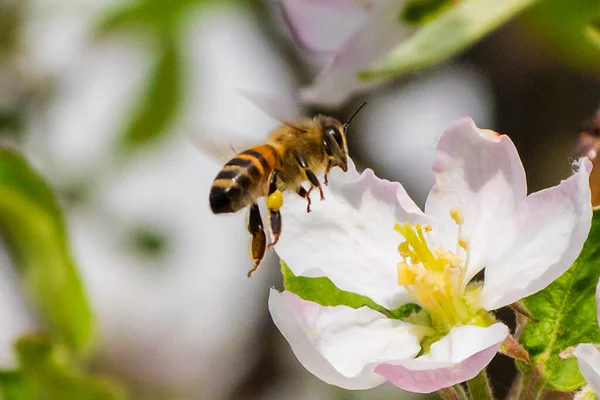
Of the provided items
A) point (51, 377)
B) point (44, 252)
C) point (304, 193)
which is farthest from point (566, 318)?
point (44, 252)

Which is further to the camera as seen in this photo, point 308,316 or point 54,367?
point 54,367

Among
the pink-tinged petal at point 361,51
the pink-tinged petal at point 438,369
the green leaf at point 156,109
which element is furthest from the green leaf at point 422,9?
the green leaf at point 156,109

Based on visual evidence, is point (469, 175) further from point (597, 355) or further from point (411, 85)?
point (411, 85)

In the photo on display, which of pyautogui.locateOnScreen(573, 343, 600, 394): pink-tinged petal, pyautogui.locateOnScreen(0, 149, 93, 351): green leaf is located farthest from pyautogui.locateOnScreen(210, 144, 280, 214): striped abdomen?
pyautogui.locateOnScreen(573, 343, 600, 394): pink-tinged petal

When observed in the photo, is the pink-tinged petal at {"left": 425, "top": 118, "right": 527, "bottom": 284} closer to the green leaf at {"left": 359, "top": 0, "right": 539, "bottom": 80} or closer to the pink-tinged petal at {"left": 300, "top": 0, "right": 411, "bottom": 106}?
the green leaf at {"left": 359, "top": 0, "right": 539, "bottom": 80}

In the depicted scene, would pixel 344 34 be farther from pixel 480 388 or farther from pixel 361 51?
pixel 480 388

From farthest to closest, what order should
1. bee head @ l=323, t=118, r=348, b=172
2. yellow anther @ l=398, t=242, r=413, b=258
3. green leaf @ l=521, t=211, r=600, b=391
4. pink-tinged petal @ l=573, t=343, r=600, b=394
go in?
bee head @ l=323, t=118, r=348, b=172 → yellow anther @ l=398, t=242, r=413, b=258 → green leaf @ l=521, t=211, r=600, b=391 → pink-tinged petal @ l=573, t=343, r=600, b=394

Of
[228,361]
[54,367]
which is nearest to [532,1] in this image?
[54,367]

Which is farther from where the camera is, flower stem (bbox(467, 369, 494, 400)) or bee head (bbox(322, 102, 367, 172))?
bee head (bbox(322, 102, 367, 172))
